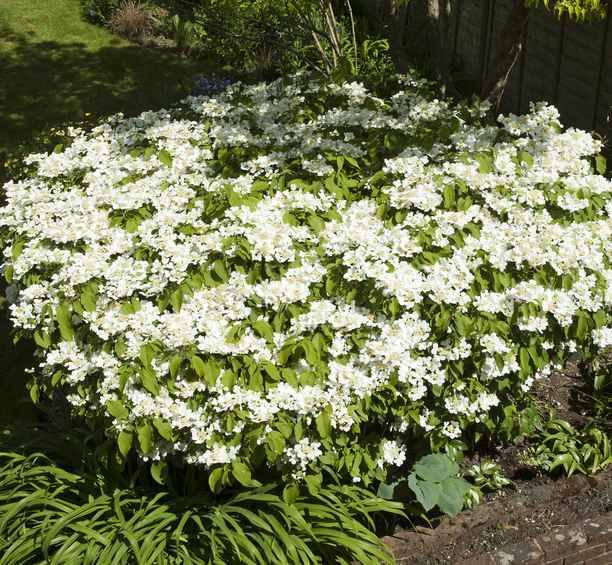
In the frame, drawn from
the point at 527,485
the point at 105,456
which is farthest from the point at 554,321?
the point at 105,456

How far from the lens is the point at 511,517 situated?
4.11 meters

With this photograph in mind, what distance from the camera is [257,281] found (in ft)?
12.5

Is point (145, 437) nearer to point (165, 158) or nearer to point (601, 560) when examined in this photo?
point (165, 158)

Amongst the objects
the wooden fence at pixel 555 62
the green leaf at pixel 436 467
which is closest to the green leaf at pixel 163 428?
A: the green leaf at pixel 436 467

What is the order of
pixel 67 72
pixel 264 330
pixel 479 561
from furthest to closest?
Answer: pixel 67 72 < pixel 479 561 < pixel 264 330

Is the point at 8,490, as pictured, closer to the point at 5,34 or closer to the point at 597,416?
the point at 597,416

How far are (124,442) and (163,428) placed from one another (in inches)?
7.0

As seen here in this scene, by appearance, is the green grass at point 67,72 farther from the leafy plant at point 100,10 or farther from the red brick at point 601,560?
the red brick at point 601,560

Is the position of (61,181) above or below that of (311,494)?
above

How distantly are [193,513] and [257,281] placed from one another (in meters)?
1.10

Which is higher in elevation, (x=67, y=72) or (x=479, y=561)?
(x=479, y=561)

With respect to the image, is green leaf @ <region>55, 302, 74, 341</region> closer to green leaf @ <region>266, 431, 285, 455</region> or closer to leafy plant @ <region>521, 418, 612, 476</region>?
green leaf @ <region>266, 431, 285, 455</region>

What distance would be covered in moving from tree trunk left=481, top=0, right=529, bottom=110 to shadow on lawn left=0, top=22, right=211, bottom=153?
440 centimetres

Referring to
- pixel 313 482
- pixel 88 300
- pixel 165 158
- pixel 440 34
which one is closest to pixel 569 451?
pixel 313 482
